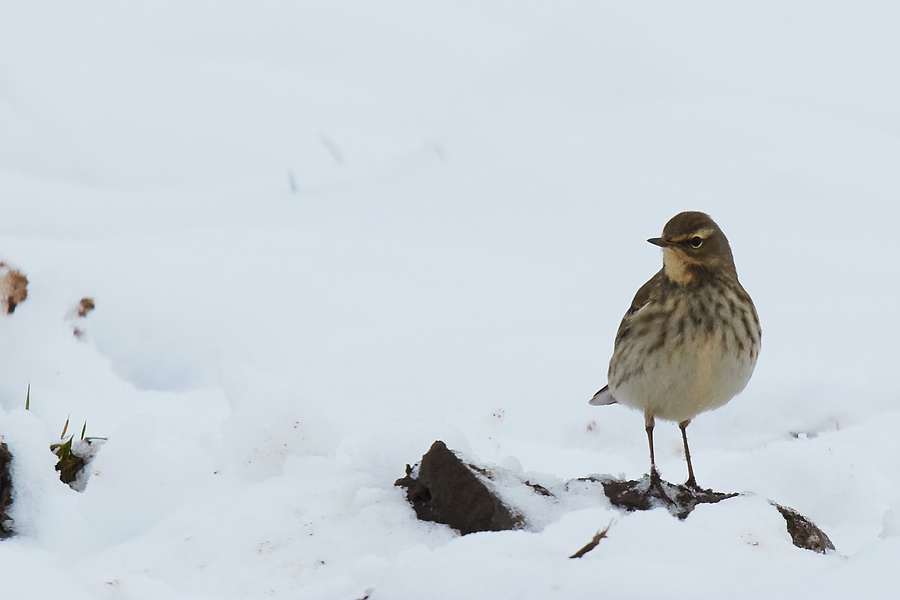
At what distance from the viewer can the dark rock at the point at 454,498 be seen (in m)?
3.08

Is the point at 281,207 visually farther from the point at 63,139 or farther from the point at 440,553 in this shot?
the point at 440,553

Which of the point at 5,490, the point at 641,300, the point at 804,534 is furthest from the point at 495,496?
the point at 641,300

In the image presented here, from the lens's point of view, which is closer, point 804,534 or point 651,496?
point 804,534

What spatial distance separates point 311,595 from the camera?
269 centimetres

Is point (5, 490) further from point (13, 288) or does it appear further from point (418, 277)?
point (418, 277)

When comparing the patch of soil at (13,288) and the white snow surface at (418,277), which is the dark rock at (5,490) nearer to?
the white snow surface at (418,277)

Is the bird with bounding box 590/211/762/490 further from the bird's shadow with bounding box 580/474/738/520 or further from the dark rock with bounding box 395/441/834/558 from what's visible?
the dark rock with bounding box 395/441/834/558

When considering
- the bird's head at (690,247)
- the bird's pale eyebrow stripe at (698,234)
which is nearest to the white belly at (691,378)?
the bird's head at (690,247)

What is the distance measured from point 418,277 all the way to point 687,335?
3001 millimetres

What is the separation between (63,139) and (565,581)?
6937mm

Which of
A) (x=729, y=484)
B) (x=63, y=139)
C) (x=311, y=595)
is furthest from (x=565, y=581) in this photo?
(x=63, y=139)

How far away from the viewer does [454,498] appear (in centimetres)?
313

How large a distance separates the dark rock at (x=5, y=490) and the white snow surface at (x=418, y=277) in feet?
0.13

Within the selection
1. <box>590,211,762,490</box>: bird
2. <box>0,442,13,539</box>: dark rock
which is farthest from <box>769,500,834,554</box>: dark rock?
<box>0,442,13,539</box>: dark rock
